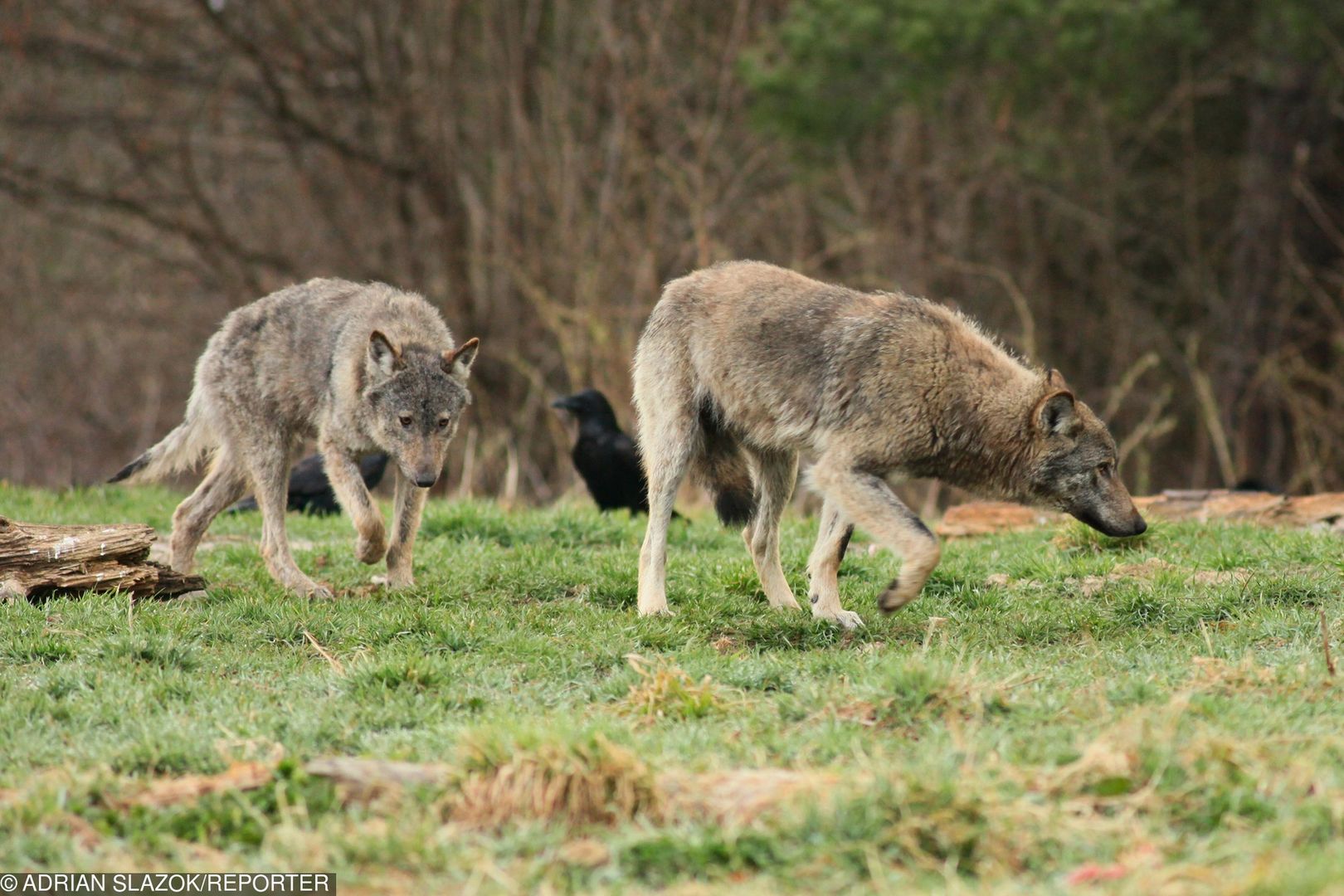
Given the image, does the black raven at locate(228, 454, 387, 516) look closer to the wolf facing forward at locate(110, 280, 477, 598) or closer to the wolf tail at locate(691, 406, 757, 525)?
the wolf facing forward at locate(110, 280, 477, 598)

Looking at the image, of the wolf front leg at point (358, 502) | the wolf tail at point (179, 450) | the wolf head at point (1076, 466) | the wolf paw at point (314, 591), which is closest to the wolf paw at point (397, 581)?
the wolf front leg at point (358, 502)

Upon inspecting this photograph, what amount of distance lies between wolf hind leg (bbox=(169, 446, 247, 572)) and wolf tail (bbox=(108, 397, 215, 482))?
0.32 meters

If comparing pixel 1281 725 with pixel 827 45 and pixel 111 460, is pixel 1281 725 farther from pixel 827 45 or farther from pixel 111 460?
pixel 111 460

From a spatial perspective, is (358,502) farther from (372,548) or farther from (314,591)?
(314,591)

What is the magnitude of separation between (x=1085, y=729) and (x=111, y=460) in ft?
69.8

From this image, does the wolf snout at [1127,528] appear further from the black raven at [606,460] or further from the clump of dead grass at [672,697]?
the black raven at [606,460]

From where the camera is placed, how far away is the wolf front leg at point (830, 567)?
7332 millimetres

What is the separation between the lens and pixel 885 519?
22.8 ft

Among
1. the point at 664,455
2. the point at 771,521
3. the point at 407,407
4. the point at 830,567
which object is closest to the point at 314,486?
the point at 407,407

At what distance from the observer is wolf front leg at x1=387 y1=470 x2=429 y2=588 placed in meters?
8.21

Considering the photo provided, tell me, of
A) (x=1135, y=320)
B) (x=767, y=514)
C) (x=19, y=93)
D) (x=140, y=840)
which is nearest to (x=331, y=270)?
(x=19, y=93)

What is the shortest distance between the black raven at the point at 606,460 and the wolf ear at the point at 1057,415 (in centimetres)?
457

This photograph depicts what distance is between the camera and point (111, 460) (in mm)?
23344

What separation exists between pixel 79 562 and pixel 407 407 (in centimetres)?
190
